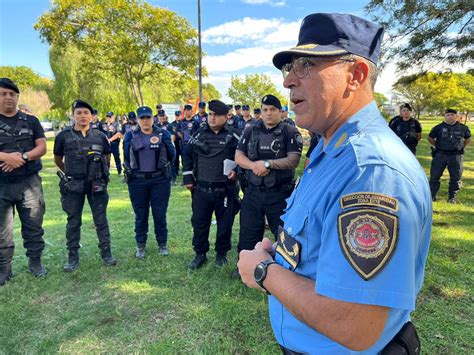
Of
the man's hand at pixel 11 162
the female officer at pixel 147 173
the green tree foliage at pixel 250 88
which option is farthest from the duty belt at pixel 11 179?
the green tree foliage at pixel 250 88

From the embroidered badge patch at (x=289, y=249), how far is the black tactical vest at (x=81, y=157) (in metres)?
3.55

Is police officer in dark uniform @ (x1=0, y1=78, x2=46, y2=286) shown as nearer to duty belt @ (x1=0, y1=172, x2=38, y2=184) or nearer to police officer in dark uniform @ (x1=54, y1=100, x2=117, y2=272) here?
duty belt @ (x1=0, y1=172, x2=38, y2=184)

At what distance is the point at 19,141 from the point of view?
3.80 metres

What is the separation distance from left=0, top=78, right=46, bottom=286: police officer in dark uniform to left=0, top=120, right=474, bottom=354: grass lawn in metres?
0.33

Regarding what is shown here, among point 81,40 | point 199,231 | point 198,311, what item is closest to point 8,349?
point 198,311

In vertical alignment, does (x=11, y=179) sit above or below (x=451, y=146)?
below

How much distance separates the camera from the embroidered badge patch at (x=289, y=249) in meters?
1.07

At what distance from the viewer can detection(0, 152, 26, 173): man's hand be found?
3641mm

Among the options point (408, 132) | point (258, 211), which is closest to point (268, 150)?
point (258, 211)

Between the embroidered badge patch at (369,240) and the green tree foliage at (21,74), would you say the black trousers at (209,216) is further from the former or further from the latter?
the green tree foliage at (21,74)

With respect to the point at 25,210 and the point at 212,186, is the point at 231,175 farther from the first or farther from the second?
the point at 25,210

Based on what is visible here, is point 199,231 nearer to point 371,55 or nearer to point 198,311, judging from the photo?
point 198,311

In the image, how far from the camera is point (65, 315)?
3176 millimetres

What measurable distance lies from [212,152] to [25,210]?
7.65 ft
